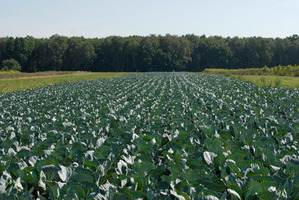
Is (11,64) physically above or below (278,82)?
above

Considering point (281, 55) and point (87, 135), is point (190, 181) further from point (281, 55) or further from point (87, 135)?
point (281, 55)

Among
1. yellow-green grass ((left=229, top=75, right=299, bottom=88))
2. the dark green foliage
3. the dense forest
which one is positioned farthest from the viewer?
the dense forest

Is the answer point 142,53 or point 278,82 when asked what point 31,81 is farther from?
point 142,53

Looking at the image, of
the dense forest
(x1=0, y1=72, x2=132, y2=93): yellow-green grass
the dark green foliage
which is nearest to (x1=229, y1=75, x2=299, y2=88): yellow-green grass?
(x1=0, y1=72, x2=132, y2=93): yellow-green grass

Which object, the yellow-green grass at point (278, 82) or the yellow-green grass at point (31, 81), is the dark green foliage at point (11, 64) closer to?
the yellow-green grass at point (31, 81)

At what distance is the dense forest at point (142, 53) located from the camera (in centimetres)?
9119

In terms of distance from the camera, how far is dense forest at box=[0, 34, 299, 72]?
9119 centimetres

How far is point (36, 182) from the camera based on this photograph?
2.98 m

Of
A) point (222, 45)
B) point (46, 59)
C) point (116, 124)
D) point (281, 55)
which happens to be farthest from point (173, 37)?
point (116, 124)

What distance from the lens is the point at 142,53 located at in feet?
312

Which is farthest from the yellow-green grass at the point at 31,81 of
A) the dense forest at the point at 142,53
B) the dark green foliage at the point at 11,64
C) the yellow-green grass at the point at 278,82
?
the dense forest at the point at 142,53

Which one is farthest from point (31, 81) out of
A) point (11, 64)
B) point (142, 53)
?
point (142, 53)

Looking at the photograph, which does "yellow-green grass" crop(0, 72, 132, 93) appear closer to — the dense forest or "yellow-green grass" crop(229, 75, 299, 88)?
"yellow-green grass" crop(229, 75, 299, 88)

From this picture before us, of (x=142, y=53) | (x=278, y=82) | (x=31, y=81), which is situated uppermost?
(x=142, y=53)
